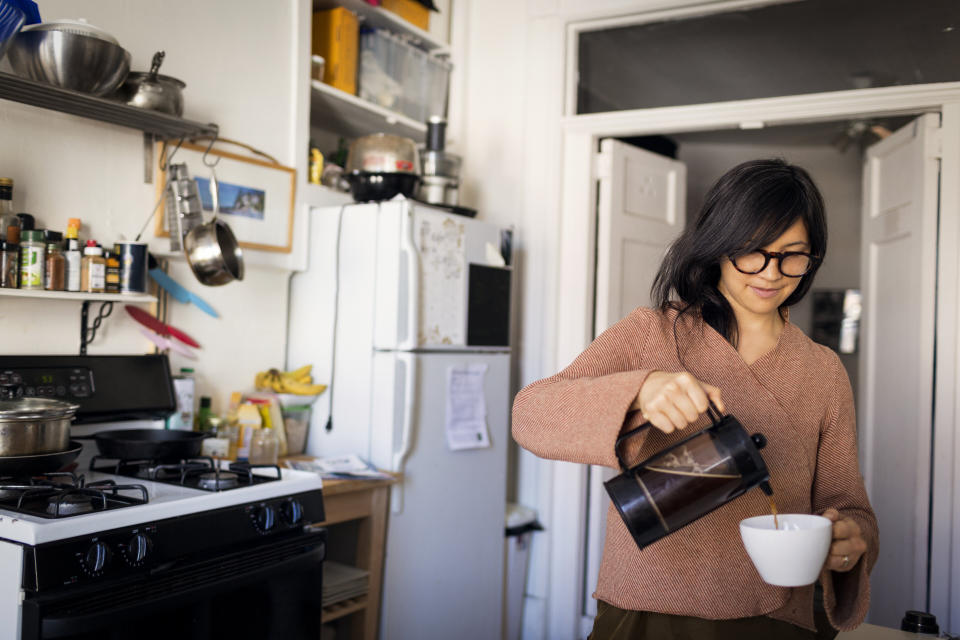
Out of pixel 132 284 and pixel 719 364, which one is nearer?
pixel 719 364

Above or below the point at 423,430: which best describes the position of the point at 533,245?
above

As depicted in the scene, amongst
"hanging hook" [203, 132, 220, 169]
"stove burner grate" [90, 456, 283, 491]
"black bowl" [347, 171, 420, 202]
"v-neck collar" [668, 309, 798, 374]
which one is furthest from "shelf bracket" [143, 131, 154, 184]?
"v-neck collar" [668, 309, 798, 374]

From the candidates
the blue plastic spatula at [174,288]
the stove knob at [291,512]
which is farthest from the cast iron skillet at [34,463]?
the blue plastic spatula at [174,288]

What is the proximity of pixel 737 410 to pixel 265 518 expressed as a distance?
115 cm

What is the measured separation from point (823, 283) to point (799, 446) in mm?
4797

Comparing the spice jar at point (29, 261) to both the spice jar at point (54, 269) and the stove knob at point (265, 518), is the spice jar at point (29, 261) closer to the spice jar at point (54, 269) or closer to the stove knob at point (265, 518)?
the spice jar at point (54, 269)

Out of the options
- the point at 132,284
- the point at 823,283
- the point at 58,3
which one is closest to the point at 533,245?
the point at 132,284

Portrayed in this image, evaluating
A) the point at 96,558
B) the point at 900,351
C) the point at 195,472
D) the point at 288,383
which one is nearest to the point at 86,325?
the point at 195,472

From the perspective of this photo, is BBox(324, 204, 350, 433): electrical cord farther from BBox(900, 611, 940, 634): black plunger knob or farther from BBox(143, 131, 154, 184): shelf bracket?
BBox(900, 611, 940, 634): black plunger knob

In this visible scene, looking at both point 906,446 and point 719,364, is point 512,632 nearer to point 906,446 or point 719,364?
point 906,446

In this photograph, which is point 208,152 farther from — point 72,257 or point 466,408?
point 466,408

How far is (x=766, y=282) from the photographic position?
1189mm

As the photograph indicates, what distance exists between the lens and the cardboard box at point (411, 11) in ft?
10.9

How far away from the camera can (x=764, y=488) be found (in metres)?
1.04
